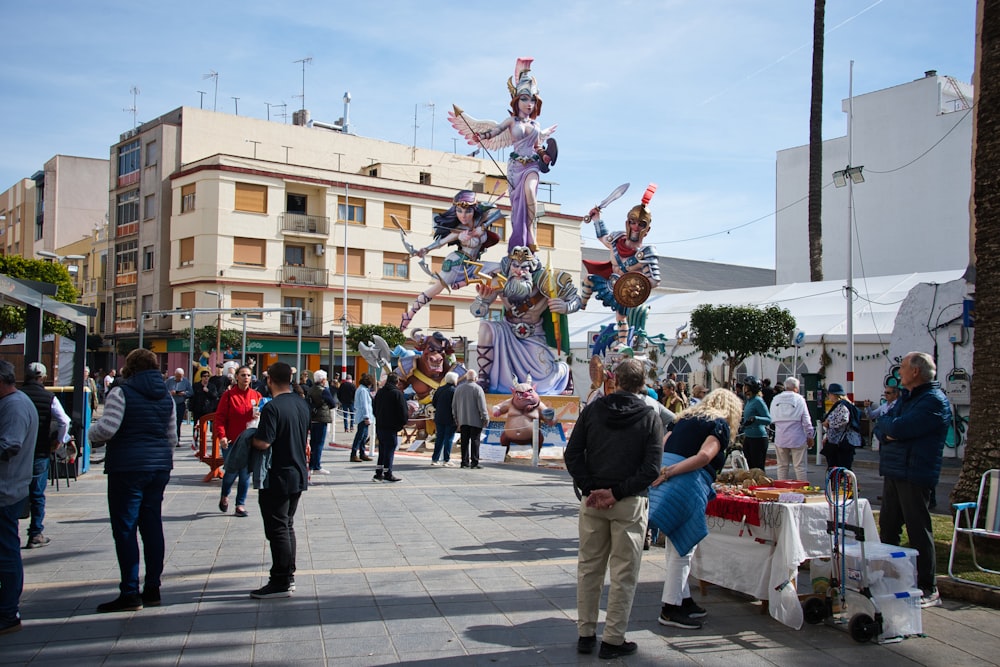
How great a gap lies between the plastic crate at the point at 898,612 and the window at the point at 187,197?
4362cm

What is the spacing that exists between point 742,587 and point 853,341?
57.6 feet

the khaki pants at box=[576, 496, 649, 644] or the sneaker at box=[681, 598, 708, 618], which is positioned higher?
the khaki pants at box=[576, 496, 649, 644]

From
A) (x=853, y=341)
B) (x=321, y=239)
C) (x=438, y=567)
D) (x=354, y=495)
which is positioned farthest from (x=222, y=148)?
(x=438, y=567)

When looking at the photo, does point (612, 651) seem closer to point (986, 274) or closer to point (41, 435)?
point (41, 435)

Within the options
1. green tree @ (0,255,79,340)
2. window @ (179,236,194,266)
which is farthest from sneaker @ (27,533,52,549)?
window @ (179,236,194,266)

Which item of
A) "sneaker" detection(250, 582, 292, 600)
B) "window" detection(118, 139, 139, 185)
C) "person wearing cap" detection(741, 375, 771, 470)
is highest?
"window" detection(118, 139, 139, 185)

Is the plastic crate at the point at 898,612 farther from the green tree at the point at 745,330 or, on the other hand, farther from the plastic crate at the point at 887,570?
the green tree at the point at 745,330

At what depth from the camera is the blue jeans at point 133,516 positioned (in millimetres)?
5809

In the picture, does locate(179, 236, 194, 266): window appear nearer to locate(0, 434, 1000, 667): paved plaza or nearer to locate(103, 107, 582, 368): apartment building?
locate(103, 107, 582, 368): apartment building

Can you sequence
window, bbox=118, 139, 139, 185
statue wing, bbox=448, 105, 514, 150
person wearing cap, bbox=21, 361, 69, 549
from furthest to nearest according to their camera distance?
window, bbox=118, 139, 139, 185 → statue wing, bbox=448, 105, 514, 150 → person wearing cap, bbox=21, 361, 69, 549

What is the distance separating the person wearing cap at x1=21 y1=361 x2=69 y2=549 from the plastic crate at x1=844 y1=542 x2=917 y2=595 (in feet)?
21.4

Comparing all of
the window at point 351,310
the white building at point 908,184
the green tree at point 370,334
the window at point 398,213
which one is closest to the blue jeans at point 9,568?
the green tree at point 370,334

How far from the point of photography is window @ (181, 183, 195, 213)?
1753 inches

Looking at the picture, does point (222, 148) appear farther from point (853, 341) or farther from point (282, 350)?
point (853, 341)
